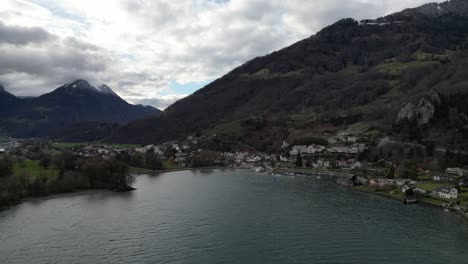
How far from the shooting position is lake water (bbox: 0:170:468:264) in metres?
29.1

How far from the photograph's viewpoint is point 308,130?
130m

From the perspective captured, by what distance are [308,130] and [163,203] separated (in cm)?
8700

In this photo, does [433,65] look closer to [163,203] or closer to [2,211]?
[163,203]

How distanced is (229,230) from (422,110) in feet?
251

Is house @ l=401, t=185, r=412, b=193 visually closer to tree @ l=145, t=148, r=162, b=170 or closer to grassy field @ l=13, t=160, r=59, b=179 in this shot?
grassy field @ l=13, t=160, r=59, b=179

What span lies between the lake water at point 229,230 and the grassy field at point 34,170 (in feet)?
38.2

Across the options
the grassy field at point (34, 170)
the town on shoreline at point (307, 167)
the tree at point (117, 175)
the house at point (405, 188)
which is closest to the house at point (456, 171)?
the town on shoreline at point (307, 167)

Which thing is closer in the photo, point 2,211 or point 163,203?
point 2,211

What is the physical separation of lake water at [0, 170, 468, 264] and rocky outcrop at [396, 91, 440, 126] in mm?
48437

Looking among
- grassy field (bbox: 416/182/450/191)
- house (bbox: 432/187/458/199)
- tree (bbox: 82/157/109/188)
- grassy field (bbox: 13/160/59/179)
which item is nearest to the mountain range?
grassy field (bbox: 416/182/450/191)

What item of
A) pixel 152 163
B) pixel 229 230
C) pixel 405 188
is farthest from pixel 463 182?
pixel 152 163

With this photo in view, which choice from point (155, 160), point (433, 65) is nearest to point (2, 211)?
point (155, 160)

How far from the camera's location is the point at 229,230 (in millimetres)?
35844

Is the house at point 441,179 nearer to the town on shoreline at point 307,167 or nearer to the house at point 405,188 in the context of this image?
the town on shoreline at point 307,167
